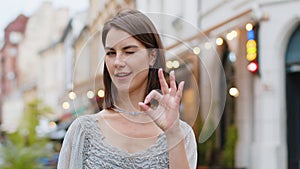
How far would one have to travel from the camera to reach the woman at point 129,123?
4.58ft

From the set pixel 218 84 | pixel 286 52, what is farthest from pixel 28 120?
pixel 218 84

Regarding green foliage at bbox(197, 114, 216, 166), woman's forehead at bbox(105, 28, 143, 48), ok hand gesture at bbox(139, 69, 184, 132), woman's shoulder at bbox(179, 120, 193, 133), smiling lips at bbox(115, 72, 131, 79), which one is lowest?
green foliage at bbox(197, 114, 216, 166)

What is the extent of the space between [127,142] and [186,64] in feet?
1.10

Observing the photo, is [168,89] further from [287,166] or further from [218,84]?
[287,166]

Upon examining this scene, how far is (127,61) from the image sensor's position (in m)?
1.39

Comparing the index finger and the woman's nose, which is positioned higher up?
the woman's nose

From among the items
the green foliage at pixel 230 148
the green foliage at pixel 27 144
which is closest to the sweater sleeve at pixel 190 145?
the green foliage at pixel 230 148

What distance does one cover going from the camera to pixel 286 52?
7609 millimetres

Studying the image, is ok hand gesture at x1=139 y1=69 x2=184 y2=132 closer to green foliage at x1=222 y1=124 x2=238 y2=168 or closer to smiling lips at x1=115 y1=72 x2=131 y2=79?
smiling lips at x1=115 y1=72 x2=131 y2=79

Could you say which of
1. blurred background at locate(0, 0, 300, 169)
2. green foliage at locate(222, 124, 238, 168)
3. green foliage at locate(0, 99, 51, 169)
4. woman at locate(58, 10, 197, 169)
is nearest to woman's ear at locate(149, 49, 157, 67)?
woman at locate(58, 10, 197, 169)

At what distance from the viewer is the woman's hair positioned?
4.65ft

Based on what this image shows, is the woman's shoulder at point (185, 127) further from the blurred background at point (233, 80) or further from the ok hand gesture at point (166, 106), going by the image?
the blurred background at point (233, 80)

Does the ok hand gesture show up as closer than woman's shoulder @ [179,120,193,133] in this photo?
Yes

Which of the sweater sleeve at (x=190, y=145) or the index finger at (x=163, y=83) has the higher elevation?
the index finger at (x=163, y=83)
